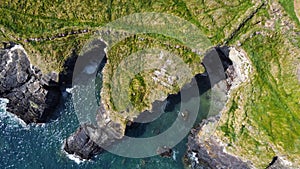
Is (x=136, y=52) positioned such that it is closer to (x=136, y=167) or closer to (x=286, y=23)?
(x=136, y=167)

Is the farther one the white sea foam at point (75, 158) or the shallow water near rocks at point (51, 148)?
the white sea foam at point (75, 158)

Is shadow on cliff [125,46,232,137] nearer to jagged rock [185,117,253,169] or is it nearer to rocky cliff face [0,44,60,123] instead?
jagged rock [185,117,253,169]

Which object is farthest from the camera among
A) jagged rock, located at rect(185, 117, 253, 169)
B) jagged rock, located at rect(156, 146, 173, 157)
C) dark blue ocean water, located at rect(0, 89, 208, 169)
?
jagged rock, located at rect(156, 146, 173, 157)

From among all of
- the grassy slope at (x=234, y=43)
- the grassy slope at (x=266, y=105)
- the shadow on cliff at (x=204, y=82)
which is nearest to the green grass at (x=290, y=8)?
the grassy slope at (x=234, y=43)

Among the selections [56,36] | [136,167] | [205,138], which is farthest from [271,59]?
[56,36]

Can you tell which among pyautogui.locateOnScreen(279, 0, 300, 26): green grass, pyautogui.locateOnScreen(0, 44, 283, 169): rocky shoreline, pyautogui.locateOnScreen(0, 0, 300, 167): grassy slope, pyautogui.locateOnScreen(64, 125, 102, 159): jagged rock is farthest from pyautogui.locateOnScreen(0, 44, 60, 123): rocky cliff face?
pyautogui.locateOnScreen(279, 0, 300, 26): green grass

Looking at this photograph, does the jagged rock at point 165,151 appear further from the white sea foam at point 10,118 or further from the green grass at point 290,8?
the green grass at point 290,8

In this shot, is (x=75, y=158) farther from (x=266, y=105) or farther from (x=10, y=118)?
(x=266, y=105)
